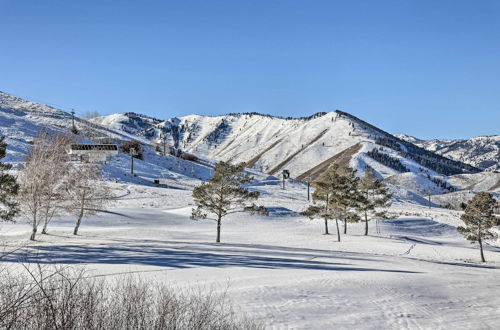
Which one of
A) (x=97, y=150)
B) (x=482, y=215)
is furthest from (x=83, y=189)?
(x=97, y=150)

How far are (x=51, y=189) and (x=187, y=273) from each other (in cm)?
1862

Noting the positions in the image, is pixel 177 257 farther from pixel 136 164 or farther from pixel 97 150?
pixel 136 164

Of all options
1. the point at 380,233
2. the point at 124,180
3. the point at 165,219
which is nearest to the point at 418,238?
the point at 380,233

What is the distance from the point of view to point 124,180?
8125cm

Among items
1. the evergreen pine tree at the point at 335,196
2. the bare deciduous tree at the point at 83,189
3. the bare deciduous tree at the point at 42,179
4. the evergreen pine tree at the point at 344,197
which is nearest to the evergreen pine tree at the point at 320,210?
the evergreen pine tree at the point at 335,196

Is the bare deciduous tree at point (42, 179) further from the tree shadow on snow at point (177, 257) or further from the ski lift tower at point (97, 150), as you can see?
the ski lift tower at point (97, 150)

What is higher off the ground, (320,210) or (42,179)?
(42,179)

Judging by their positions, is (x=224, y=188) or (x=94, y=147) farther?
(x=94, y=147)

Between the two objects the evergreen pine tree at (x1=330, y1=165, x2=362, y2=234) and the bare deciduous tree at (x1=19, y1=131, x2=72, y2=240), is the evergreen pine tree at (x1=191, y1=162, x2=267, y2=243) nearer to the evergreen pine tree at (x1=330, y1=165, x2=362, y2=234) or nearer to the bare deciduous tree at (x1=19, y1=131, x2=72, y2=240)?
the bare deciduous tree at (x1=19, y1=131, x2=72, y2=240)

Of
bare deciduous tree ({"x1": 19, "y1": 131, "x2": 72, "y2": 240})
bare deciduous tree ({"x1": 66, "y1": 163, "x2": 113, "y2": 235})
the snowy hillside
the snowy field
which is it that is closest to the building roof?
the snowy hillside

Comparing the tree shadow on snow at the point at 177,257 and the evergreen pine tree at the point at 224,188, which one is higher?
the evergreen pine tree at the point at 224,188

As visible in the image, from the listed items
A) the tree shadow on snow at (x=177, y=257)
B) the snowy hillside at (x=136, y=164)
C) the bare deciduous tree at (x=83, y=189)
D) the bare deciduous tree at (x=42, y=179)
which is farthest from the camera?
the snowy hillside at (x=136, y=164)

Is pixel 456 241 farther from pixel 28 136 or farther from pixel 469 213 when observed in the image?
pixel 28 136

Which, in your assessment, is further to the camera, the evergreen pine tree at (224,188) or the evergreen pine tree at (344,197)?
the evergreen pine tree at (344,197)
